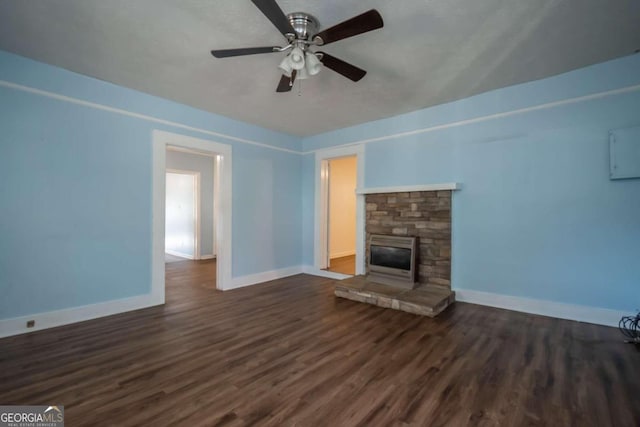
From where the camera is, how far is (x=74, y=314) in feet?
9.77

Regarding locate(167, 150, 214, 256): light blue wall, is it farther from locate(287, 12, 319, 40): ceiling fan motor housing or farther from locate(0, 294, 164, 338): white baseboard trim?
locate(287, 12, 319, 40): ceiling fan motor housing

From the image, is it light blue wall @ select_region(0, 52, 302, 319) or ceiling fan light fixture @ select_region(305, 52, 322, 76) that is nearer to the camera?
ceiling fan light fixture @ select_region(305, 52, 322, 76)

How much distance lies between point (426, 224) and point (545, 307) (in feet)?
5.33

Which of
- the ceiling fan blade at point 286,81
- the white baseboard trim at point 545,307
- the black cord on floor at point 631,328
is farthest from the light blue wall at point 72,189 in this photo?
the black cord on floor at point 631,328

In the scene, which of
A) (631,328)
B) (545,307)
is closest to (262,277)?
(545,307)

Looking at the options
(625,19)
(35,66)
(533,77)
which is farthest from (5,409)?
(533,77)

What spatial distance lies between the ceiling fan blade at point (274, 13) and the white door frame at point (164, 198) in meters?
2.55

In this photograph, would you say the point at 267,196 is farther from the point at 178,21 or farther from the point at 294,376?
the point at 294,376

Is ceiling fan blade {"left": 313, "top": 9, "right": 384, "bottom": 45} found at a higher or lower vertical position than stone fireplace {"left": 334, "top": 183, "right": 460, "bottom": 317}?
higher

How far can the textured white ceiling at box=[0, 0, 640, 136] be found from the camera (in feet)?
6.74

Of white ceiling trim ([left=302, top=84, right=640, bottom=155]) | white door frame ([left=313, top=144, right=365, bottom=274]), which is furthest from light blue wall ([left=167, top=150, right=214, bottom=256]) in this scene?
white ceiling trim ([left=302, top=84, right=640, bottom=155])

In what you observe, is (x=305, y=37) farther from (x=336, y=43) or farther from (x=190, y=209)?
(x=190, y=209)

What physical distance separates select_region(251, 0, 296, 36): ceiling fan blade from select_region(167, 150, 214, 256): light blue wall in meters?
5.94

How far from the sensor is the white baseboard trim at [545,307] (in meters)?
2.85
